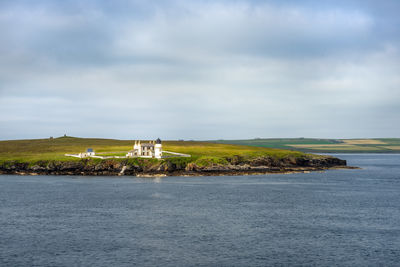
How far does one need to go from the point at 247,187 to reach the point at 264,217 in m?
40.2

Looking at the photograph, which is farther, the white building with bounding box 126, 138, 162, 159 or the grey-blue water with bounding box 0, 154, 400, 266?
the white building with bounding box 126, 138, 162, 159

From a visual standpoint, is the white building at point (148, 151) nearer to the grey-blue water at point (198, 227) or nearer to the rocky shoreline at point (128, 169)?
the rocky shoreline at point (128, 169)

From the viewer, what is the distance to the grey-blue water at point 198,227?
42.6 metres

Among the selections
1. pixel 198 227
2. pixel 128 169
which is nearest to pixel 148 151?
pixel 128 169

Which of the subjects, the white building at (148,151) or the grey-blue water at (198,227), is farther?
the white building at (148,151)

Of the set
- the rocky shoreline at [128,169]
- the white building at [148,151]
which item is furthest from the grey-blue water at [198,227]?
the white building at [148,151]

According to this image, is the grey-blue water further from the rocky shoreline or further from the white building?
the white building

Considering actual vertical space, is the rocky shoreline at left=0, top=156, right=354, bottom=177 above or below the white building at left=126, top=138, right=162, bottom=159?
below

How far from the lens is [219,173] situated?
14138 centimetres

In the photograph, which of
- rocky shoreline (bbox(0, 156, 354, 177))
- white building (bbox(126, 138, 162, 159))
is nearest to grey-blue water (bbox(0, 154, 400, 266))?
rocky shoreline (bbox(0, 156, 354, 177))

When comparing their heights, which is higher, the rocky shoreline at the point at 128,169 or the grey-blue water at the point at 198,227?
the rocky shoreline at the point at 128,169

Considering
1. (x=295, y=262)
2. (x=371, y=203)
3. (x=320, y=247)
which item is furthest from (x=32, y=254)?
(x=371, y=203)

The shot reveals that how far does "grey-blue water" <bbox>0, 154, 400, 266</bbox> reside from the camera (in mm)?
42594

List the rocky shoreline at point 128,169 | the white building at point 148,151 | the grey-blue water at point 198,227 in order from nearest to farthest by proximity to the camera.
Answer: the grey-blue water at point 198,227 < the rocky shoreline at point 128,169 < the white building at point 148,151
